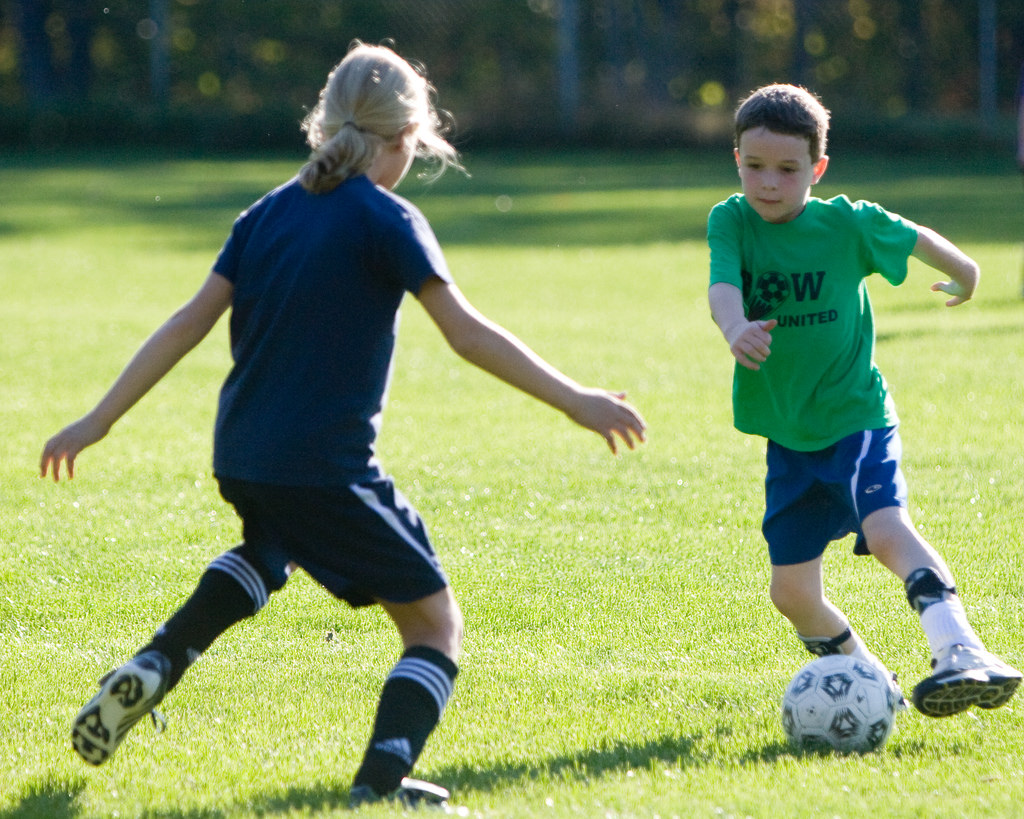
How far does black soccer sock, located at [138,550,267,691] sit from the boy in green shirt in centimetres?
136

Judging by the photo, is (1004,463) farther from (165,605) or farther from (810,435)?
(165,605)

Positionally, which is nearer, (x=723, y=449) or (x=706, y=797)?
(x=706, y=797)

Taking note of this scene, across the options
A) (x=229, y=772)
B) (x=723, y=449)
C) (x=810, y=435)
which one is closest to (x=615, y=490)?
(x=723, y=449)

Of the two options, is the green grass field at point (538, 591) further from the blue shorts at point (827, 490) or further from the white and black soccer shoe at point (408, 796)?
the blue shorts at point (827, 490)

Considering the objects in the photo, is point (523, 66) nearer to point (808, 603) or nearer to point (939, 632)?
point (808, 603)

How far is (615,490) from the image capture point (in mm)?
6551

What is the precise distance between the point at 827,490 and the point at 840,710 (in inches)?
24.5

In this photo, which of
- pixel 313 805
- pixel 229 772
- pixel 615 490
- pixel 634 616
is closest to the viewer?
pixel 313 805

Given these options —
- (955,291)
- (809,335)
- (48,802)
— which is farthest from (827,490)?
(48,802)

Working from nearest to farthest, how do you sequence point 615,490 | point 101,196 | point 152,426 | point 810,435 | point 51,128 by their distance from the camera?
point 810,435 → point 615,490 → point 152,426 → point 101,196 → point 51,128

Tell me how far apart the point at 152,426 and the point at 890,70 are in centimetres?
3152

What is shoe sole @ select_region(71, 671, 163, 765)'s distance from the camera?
10.5 feet

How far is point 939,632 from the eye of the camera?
3.47 meters

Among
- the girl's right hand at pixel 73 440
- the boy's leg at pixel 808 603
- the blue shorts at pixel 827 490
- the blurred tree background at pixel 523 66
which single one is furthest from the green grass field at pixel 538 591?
the blurred tree background at pixel 523 66
